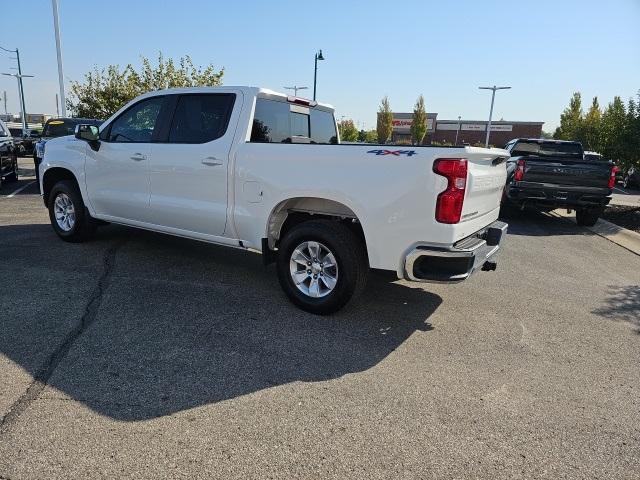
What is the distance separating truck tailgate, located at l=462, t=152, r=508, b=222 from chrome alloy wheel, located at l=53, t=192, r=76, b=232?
5063mm

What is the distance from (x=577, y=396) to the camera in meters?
3.22

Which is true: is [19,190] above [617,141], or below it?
below

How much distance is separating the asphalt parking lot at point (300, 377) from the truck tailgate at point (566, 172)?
13.8 ft

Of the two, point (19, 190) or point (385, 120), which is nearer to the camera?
point (19, 190)

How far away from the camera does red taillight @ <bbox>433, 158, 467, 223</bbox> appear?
3.53 meters

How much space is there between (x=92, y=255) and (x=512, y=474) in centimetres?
527

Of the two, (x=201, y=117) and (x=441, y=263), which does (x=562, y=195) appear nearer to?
(x=441, y=263)

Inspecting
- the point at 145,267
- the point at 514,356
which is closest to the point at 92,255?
the point at 145,267

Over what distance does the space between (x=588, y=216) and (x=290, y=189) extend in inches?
326

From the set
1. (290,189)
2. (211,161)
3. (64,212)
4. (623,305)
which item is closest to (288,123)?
(211,161)

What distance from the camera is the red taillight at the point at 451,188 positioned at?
353cm

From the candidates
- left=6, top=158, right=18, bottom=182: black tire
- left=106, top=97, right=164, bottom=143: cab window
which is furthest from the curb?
left=6, top=158, right=18, bottom=182: black tire

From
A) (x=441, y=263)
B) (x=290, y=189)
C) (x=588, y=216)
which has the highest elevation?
(x=290, y=189)

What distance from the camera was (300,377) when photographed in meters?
3.30
